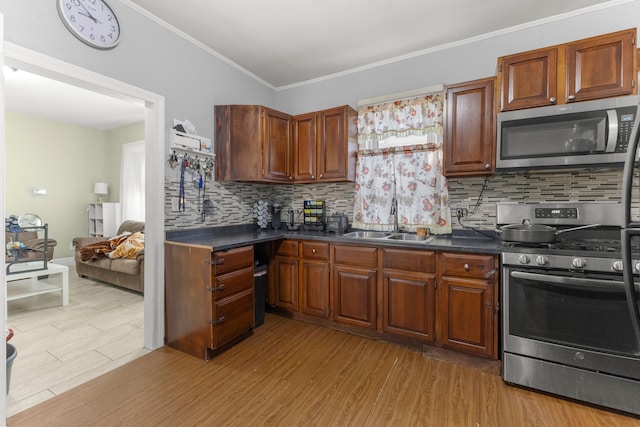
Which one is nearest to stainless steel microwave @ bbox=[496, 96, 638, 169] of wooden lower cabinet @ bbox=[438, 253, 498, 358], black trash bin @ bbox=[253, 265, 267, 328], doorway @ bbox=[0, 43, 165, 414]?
wooden lower cabinet @ bbox=[438, 253, 498, 358]

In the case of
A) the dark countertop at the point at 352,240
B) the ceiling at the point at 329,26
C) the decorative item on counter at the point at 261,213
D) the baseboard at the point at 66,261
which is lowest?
the baseboard at the point at 66,261

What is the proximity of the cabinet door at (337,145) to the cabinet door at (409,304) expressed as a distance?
1.14 m

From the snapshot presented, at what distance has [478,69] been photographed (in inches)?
102

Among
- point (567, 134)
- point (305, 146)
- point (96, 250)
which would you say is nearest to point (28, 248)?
point (96, 250)

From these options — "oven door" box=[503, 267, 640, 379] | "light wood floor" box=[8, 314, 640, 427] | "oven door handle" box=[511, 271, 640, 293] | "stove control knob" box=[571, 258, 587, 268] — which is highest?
"stove control knob" box=[571, 258, 587, 268]

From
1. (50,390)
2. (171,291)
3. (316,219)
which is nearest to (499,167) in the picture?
(316,219)

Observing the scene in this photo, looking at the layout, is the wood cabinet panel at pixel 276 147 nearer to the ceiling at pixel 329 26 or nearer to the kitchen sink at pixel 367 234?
the ceiling at pixel 329 26

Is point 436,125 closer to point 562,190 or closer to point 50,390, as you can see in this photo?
point 562,190

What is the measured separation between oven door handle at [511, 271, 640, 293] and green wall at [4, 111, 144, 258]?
629 centimetres

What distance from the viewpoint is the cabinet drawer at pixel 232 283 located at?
85.1 inches

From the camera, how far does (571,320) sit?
1715mm

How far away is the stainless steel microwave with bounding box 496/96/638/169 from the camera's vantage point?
1809mm

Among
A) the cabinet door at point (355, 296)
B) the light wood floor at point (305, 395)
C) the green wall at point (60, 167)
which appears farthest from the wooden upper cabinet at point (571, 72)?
the green wall at point (60, 167)

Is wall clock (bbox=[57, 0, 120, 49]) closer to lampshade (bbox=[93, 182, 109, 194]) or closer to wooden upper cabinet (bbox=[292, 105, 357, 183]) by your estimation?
wooden upper cabinet (bbox=[292, 105, 357, 183])
